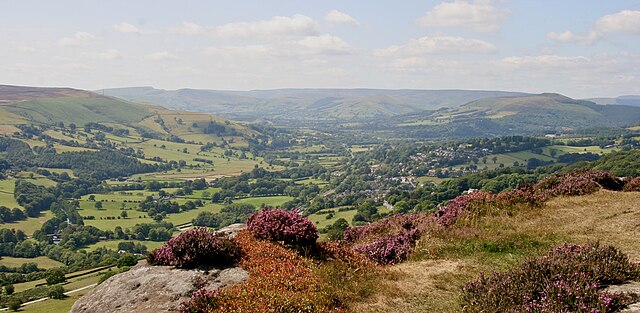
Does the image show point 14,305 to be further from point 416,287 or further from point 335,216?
point 416,287

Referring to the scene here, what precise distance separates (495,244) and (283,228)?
8.41m

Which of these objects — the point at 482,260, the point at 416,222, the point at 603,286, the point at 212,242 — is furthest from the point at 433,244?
the point at 212,242

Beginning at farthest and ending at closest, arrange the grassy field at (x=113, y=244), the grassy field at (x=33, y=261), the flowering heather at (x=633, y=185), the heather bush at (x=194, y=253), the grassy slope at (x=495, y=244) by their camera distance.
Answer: the grassy field at (x=113, y=244) → the grassy field at (x=33, y=261) → the flowering heather at (x=633, y=185) → the heather bush at (x=194, y=253) → the grassy slope at (x=495, y=244)

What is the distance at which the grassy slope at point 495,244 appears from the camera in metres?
11.5

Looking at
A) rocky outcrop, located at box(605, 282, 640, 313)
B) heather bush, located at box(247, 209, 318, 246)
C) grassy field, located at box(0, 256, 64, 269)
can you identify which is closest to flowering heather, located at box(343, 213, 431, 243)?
heather bush, located at box(247, 209, 318, 246)

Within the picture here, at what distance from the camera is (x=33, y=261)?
488 ft

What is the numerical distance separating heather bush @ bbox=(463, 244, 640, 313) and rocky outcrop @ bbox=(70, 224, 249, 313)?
6.23m

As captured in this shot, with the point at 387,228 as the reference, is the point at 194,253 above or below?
above

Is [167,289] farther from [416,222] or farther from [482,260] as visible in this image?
[416,222]

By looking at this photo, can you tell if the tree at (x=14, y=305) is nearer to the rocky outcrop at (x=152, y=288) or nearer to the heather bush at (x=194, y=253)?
the rocky outcrop at (x=152, y=288)

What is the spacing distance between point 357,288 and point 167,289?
16.8ft

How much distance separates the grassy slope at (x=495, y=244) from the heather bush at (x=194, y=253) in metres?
4.39

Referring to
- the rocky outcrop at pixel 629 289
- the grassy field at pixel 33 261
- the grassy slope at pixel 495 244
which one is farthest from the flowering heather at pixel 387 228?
the grassy field at pixel 33 261

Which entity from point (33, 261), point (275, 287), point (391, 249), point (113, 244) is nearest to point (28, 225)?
point (33, 261)
